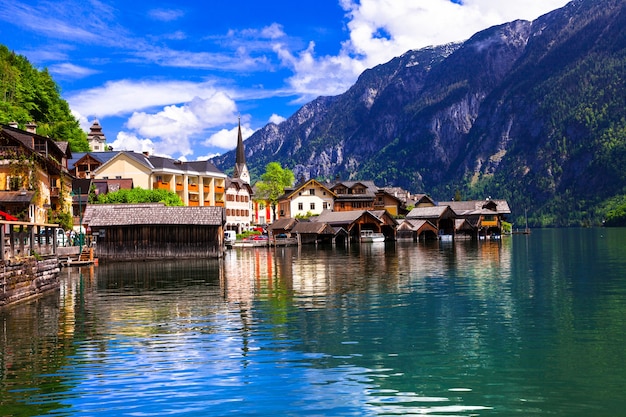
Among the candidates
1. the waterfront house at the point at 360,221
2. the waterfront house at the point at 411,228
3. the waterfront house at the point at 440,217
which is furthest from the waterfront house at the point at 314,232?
the waterfront house at the point at 440,217

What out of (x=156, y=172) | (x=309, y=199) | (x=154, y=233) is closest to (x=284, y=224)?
(x=309, y=199)

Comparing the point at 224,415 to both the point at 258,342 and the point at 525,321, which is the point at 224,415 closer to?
the point at 258,342

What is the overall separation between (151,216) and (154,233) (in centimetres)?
205

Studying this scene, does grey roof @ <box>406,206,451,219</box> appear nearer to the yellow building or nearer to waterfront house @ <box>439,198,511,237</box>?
waterfront house @ <box>439,198,511,237</box>

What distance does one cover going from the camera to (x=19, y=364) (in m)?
20.5

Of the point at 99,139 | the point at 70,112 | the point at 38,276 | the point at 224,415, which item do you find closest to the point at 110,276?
the point at 38,276

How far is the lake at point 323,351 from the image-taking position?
1581 centimetres

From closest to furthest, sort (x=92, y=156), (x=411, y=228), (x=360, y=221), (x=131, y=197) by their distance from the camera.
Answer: (x=131, y=197) < (x=92, y=156) < (x=360, y=221) < (x=411, y=228)

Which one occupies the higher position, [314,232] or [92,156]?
[92,156]

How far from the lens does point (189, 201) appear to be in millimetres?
121500

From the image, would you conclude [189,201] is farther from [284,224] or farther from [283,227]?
[284,224]

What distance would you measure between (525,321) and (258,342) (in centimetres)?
1142

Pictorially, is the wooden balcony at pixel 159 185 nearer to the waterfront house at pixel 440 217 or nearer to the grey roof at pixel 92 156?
the grey roof at pixel 92 156

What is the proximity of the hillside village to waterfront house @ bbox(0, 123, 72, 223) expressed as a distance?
0.29 ft
